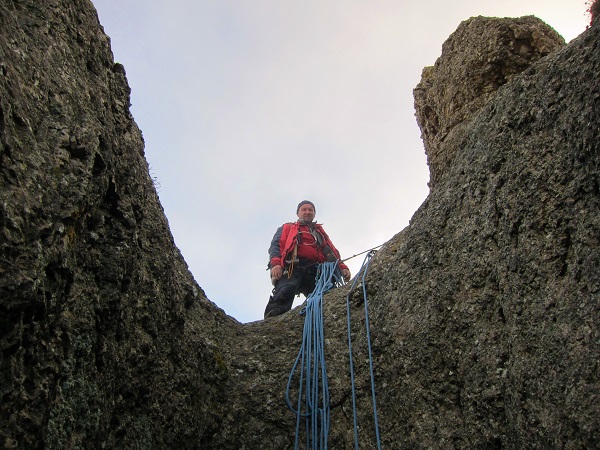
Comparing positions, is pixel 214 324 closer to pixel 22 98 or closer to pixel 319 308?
pixel 319 308

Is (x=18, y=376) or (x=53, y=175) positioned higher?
(x=53, y=175)

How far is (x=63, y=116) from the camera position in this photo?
4.52 meters

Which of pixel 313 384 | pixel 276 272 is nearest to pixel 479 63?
pixel 313 384

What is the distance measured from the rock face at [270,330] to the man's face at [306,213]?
397cm

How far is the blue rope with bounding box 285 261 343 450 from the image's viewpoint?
586cm

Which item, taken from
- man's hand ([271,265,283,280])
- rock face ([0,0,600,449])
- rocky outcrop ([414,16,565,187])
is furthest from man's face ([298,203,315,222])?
rock face ([0,0,600,449])

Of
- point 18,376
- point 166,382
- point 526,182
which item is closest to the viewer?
point 18,376

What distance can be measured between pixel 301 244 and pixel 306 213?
3.37 feet

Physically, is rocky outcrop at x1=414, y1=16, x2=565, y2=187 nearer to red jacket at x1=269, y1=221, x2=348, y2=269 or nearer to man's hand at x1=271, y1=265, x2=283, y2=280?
red jacket at x1=269, y1=221, x2=348, y2=269

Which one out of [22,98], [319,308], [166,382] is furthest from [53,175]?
[319,308]

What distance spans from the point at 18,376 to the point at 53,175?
1337 millimetres

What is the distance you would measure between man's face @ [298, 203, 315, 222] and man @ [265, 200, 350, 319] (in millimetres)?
236

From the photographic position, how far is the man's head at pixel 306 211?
11.1m

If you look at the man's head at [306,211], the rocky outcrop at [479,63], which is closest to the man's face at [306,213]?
the man's head at [306,211]
